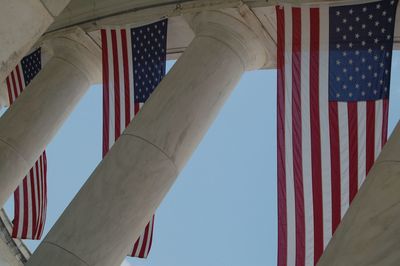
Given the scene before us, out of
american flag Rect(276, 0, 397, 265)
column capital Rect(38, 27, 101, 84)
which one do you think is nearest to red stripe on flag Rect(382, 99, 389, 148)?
american flag Rect(276, 0, 397, 265)

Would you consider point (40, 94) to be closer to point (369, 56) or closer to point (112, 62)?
point (112, 62)

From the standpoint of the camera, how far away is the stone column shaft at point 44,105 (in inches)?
1332

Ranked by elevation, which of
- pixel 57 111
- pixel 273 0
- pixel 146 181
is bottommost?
pixel 146 181

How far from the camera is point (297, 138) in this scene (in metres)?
23.8

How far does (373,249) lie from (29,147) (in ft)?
90.8

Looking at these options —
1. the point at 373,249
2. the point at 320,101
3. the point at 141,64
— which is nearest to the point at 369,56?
the point at 320,101

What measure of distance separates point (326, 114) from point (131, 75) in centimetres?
1168

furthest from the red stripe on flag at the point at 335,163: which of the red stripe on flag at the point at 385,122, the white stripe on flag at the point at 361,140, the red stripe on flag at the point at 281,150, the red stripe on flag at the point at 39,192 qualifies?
the red stripe on flag at the point at 39,192

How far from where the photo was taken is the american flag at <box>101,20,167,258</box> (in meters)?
30.7

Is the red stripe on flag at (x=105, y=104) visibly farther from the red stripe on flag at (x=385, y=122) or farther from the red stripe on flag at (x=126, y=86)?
the red stripe on flag at (x=385, y=122)

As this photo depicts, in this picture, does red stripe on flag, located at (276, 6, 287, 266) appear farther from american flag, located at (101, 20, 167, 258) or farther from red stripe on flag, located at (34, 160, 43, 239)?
red stripe on flag, located at (34, 160, 43, 239)

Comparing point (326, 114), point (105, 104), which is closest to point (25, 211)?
point (105, 104)

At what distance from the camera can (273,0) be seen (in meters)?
28.9

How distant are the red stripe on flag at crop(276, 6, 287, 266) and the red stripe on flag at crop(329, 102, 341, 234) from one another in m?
1.88
